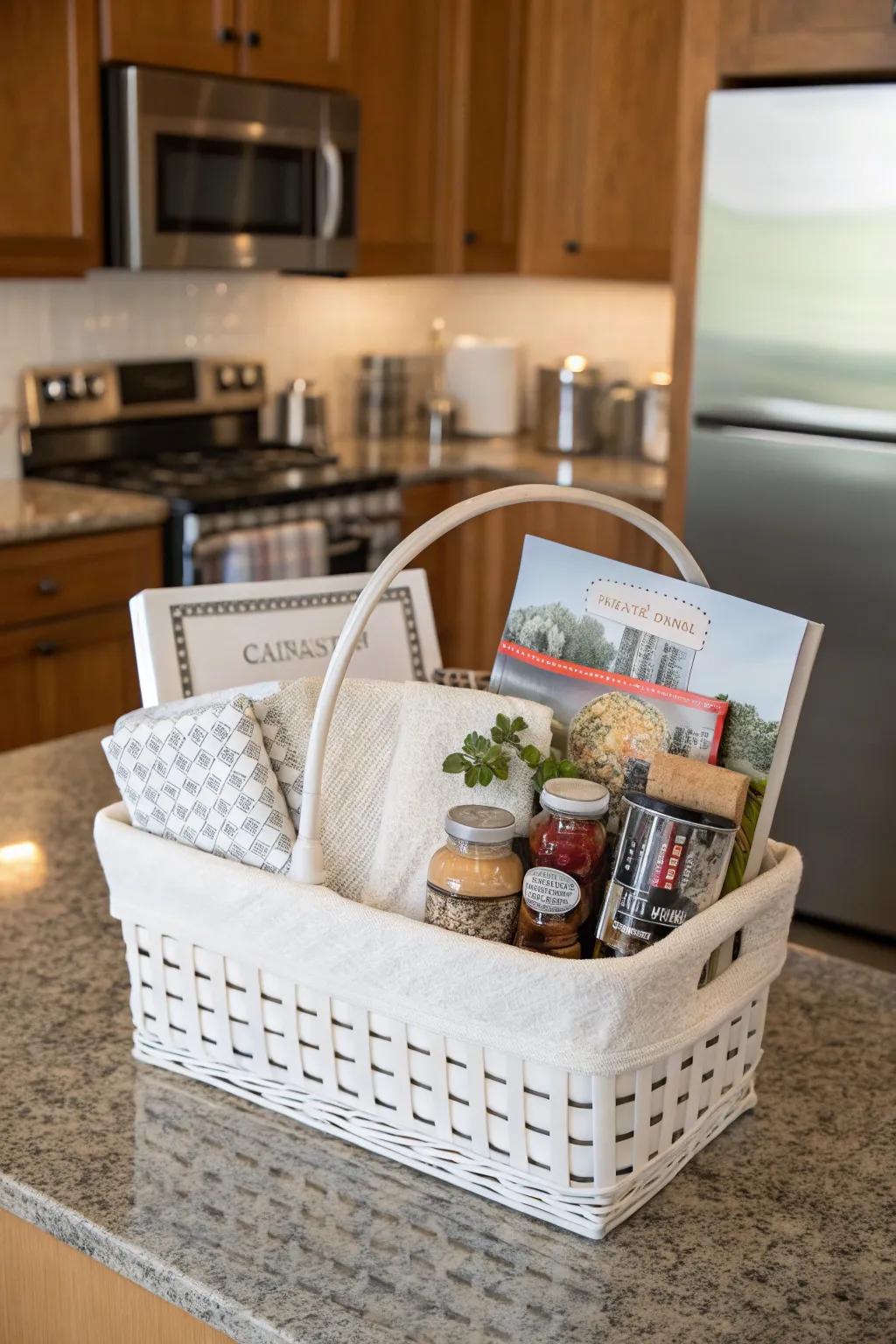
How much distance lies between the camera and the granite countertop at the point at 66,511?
2.88 meters

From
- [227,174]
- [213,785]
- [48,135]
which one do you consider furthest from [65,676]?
[213,785]

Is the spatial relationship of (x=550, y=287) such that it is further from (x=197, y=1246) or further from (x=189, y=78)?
(x=197, y=1246)

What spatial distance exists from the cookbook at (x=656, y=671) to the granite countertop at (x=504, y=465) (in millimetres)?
2614

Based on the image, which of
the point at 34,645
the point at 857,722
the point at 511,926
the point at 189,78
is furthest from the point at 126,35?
the point at 511,926

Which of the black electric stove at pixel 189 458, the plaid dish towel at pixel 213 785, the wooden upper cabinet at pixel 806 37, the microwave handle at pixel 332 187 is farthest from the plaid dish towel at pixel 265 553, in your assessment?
the plaid dish towel at pixel 213 785

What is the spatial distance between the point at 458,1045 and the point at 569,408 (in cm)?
351

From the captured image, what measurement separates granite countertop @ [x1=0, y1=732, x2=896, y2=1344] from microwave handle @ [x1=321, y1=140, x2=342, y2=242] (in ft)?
9.71

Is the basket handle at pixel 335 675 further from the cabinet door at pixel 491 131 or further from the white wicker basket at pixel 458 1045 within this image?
the cabinet door at pixel 491 131

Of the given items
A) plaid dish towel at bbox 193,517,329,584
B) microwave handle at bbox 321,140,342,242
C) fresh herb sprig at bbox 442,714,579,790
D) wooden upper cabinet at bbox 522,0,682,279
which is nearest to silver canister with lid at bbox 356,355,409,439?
wooden upper cabinet at bbox 522,0,682,279

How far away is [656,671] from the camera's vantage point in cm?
88

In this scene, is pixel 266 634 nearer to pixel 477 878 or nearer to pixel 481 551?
pixel 477 878

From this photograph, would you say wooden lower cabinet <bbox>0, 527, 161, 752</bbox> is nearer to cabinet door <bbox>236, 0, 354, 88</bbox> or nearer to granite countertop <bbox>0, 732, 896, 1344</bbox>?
cabinet door <bbox>236, 0, 354, 88</bbox>

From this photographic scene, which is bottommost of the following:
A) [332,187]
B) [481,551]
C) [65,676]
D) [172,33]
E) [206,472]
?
[65,676]

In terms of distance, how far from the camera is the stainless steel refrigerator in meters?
2.70
